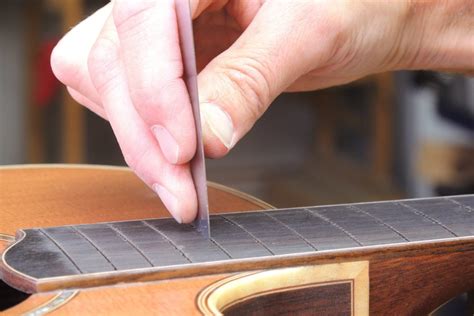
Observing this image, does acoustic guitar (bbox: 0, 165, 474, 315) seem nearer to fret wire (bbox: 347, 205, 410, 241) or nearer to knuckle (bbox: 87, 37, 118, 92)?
fret wire (bbox: 347, 205, 410, 241)

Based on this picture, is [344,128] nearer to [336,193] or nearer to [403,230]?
[336,193]

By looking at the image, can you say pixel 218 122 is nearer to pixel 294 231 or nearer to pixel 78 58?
pixel 294 231

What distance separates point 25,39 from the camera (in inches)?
103

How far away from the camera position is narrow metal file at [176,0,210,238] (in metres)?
0.67

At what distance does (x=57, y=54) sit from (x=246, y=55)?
9.5 inches

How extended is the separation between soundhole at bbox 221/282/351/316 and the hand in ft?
0.29

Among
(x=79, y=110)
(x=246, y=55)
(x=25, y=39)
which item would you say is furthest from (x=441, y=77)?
(x=246, y=55)

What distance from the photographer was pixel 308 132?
10.9ft

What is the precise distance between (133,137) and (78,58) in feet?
0.55

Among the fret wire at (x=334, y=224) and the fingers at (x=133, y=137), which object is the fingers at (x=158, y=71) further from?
the fret wire at (x=334, y=224)

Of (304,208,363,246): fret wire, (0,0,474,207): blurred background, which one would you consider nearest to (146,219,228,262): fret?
(304,208,363,246): fret wire

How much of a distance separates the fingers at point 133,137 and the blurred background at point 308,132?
1303 millimetres

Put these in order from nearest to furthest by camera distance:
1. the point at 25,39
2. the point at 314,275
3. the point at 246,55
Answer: the point at 314,275
the point at 246,55
the point at 25,39

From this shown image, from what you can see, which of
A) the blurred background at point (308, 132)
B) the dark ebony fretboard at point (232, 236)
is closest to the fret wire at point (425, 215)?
the dark ebony fretboard at point (232, 236)
